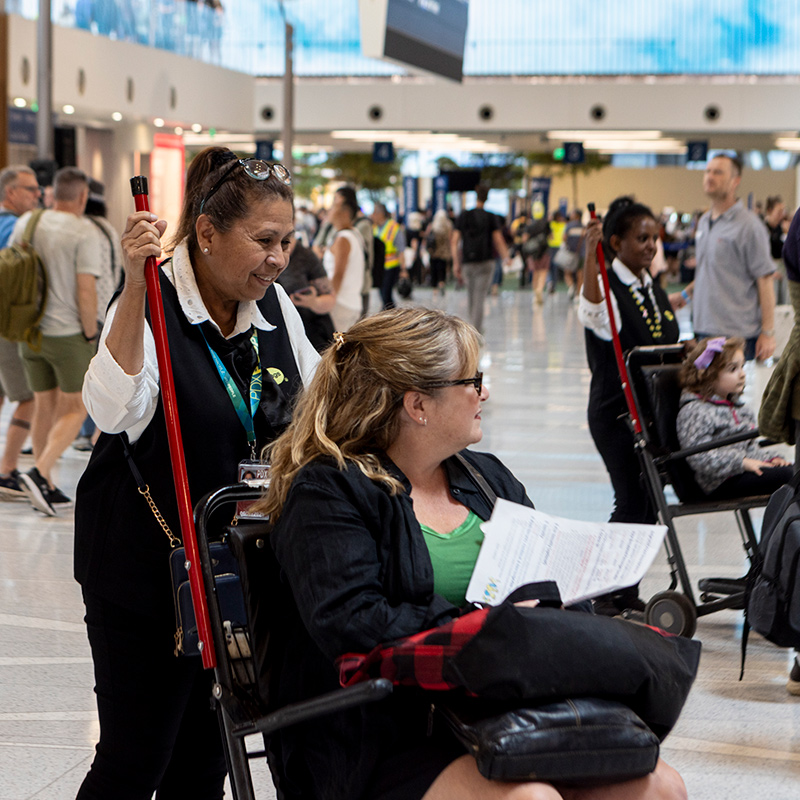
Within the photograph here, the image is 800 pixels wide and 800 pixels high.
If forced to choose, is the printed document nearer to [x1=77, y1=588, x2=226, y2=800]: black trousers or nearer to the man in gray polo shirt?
[x1=77, y1=588, x2=226, y2=800]: black trousers

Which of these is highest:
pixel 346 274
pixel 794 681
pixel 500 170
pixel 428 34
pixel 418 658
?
pixel 428 34

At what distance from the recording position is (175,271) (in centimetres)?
224

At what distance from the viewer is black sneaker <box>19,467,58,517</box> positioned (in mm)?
6160

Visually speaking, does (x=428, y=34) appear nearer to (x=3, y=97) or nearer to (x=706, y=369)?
(x=3, y=97)

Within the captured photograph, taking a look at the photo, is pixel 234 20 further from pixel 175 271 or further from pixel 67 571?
pixel 175 271

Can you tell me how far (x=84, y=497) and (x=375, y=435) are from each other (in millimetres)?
585

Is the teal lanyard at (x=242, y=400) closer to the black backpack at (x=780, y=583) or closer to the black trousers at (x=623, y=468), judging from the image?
the black backpack at (x=780, y=583)

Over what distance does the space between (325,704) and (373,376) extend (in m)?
0.65

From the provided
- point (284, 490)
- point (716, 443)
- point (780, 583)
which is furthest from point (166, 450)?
point (716, 443)

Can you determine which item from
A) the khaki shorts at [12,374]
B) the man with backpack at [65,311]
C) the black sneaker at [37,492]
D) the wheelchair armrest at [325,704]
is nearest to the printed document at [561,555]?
the wheelchair armrest at [325,704]

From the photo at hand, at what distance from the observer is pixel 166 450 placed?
219cm

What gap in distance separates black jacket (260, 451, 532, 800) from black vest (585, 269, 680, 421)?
2863 millimetres

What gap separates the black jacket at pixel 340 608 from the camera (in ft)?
6.16

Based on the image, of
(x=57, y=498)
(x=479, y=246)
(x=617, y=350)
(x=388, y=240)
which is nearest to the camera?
(x=617, y=350)
